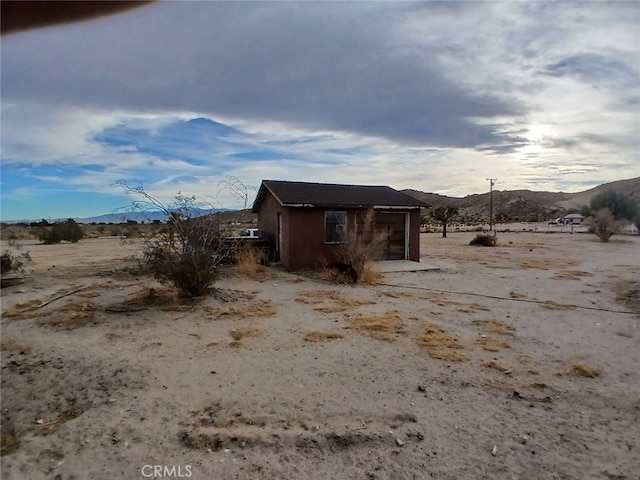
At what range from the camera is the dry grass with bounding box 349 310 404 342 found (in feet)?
24.0

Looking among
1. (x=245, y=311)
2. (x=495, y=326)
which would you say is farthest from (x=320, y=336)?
(x=495, y=326)

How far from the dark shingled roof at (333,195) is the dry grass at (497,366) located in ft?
32.1

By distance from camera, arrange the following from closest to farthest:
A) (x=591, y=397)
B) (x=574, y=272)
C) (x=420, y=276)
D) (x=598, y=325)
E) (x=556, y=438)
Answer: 1. (x=556, y=438)
2. (x=591, y=397)
3. (x=598, y=325)
4. (x=420, y=276)
5. (x=574, y=272)

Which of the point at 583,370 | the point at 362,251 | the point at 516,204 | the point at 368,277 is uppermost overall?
the point at 516,204

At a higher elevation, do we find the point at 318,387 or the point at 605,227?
the point at 605,227

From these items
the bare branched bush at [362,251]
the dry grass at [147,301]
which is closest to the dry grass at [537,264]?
the bare branched bush at [362,251]

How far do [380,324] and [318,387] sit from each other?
3032 millimetres

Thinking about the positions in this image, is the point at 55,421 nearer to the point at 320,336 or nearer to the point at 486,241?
the point at 320,336

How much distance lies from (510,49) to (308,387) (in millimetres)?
3961

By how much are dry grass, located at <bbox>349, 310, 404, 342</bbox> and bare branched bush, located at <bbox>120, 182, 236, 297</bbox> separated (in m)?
3.69

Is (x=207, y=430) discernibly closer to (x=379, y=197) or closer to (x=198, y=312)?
(x=198, y=312)

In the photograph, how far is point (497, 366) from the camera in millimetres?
5871

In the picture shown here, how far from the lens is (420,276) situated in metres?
14.0

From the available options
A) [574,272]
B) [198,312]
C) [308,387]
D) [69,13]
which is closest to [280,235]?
[198,312]
